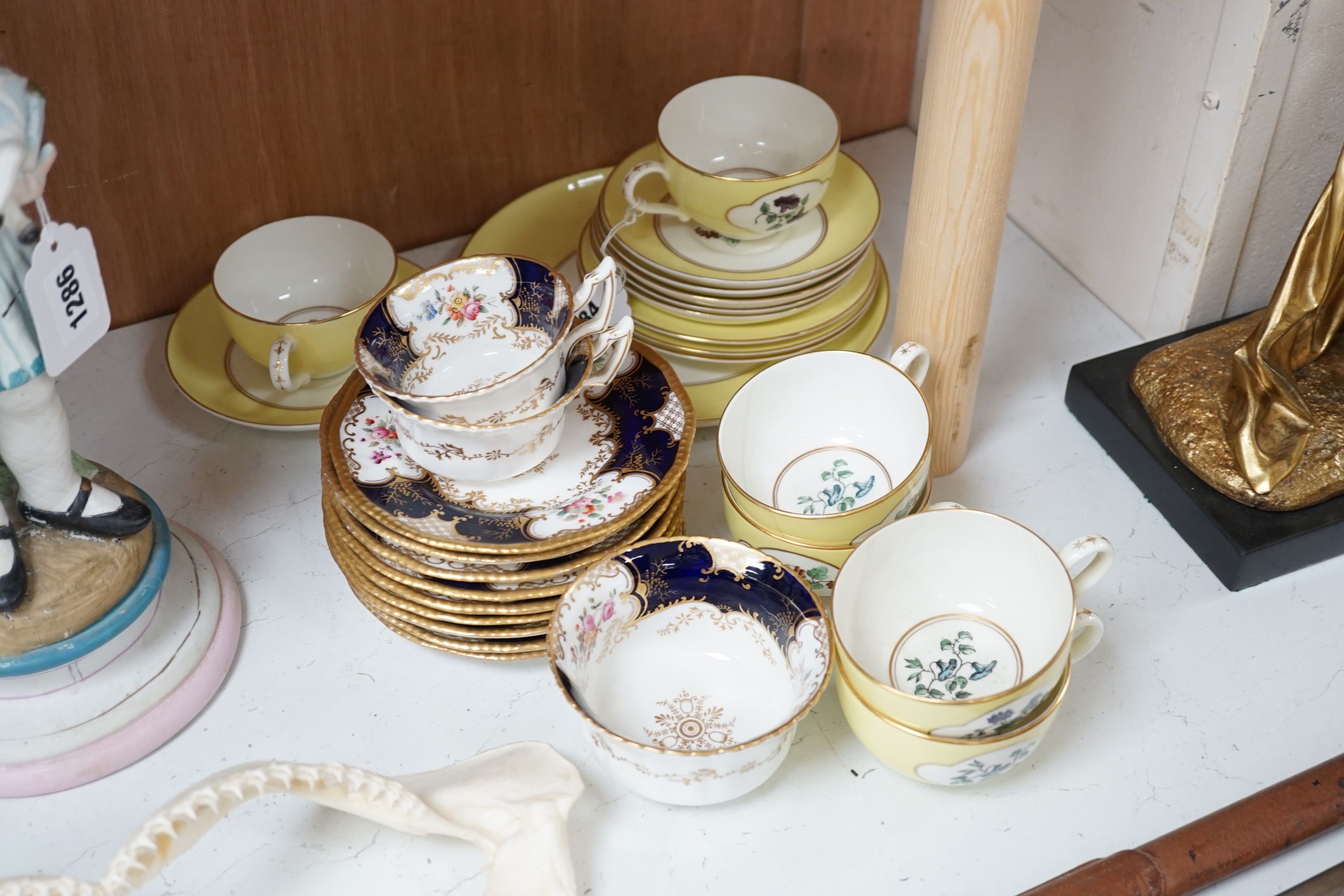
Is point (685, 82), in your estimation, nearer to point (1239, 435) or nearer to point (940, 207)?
point (940, 207)

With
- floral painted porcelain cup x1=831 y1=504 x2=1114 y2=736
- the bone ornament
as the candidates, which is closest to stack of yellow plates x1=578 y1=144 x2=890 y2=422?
floral painted porcelain cup x1=831 y1=504 x2=1114 y2=736

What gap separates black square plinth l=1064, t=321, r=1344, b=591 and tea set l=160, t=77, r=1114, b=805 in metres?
0.16

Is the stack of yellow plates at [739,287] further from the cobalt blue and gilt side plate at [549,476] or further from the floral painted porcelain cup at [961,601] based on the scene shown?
the floral painted porcelain cup at [961,601]

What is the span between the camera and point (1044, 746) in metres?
0.81

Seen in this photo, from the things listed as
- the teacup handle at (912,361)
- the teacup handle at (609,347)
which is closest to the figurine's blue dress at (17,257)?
the teacup handle at (609,347)

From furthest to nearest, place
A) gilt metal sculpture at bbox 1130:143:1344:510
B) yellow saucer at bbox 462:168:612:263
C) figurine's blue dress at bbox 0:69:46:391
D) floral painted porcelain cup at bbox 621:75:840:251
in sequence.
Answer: yellow saucer at bbox 462:168:612:263
floral painted porcelain cup at bbox 621:75:840:251
gilt metal sculpture at bbox 1130:143:1344:510
figurine's blue dress at bbox 0:69:46:391

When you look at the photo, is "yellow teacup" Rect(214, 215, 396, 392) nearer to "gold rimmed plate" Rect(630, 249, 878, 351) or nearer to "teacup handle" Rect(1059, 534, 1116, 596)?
"gold rimmed plate" Rect(630, 249, 878, 351)

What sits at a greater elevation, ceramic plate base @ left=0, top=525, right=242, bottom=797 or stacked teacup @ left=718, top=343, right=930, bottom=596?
stacked teacup @ left=718, top=343, right=930, bottom=596

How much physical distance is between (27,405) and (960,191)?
1.90 ft

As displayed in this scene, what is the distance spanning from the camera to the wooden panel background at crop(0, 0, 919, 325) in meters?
0.98

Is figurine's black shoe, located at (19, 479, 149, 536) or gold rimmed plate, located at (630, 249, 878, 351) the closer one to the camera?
figurine's black shoe, located at (19, 479, 149, 536)

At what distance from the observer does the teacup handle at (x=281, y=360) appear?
0.94 metres

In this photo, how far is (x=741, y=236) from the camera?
997 mm

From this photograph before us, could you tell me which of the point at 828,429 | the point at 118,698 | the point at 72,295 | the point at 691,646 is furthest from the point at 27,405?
the point at 828,429
